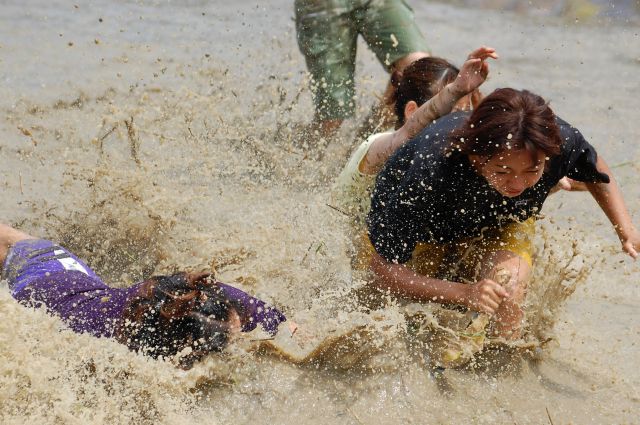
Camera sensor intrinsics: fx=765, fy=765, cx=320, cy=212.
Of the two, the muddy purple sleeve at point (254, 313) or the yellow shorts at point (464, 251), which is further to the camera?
the yellow shorts at point (464, 251)

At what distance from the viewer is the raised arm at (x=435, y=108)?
2873 mm

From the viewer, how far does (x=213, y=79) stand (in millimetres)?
5836

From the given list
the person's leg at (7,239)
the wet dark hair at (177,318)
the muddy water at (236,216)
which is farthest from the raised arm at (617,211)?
the person's leg at (7,239)

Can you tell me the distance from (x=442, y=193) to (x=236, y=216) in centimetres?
165

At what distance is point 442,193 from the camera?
9.52 feet

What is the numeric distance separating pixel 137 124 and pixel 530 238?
273 cm

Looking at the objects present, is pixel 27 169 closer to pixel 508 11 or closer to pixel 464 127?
pixel 464 127

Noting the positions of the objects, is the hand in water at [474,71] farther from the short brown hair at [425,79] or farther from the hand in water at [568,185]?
the hand in water at [568,185]

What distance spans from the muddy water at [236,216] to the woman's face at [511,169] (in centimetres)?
69

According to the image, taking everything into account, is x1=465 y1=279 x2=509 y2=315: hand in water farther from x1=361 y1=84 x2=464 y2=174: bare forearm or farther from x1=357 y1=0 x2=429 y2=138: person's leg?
x1=357 y1=0 x2=429 y2=138: person's leg

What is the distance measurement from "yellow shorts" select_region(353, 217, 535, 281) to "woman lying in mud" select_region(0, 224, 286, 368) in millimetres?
594

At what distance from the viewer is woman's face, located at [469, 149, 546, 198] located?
2.63 meters

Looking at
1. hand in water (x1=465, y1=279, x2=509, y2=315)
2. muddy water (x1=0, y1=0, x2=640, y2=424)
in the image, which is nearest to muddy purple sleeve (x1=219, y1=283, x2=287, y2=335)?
muddy water (x1=0, y1=0, x2=640, y2=424)

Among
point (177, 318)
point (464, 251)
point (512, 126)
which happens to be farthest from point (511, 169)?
point (177, 318)
